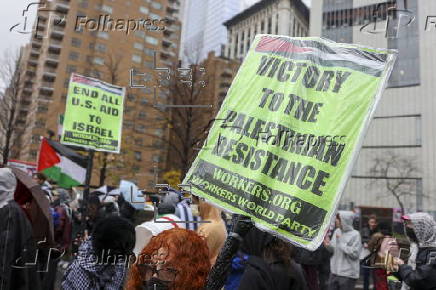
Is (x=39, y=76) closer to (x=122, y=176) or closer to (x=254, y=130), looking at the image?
(x=122, y=176)

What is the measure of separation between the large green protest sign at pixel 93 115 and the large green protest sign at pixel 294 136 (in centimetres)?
495

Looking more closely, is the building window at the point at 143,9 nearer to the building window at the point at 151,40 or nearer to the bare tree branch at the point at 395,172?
the building window at the point at 151,40

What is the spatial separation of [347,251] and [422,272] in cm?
358

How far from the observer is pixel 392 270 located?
389 centimetres

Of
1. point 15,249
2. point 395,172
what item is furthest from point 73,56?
point 15,249

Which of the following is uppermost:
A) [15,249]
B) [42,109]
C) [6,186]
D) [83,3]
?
[83,3]

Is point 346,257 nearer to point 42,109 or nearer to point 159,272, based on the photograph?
point 159,272

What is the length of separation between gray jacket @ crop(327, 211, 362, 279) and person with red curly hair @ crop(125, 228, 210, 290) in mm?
5491

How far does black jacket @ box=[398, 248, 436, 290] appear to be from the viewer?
133 inches

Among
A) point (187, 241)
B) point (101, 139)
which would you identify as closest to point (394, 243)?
point (187, 241)

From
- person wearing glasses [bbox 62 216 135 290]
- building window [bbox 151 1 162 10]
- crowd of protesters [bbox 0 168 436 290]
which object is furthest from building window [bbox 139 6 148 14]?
person wearing glasses [bbox 62 216 135 290]

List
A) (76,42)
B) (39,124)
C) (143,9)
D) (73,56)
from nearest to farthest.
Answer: (39,124)
(73,56)
(76,42)
(143,9)

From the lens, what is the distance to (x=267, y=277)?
253cm

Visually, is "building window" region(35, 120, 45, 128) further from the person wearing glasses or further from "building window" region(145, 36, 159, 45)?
the person wearing glasses
